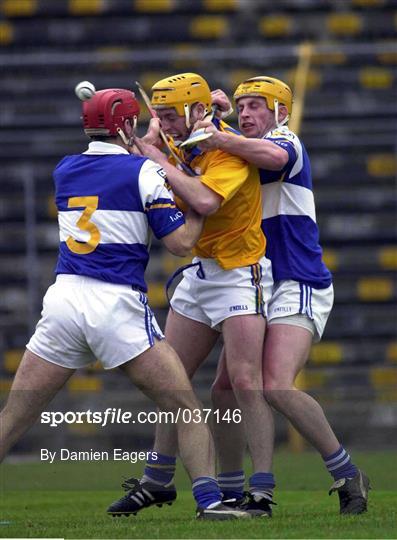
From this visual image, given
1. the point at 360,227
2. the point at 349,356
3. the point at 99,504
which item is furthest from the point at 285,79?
the point at 99,504

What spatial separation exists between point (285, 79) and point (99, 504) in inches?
211

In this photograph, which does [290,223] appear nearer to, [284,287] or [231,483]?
[284,287]

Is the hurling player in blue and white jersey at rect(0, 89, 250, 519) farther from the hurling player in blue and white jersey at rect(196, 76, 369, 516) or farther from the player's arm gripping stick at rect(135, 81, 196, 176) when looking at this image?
the hurling player in blue and white jersey at rect(196, 76, 369, 516)

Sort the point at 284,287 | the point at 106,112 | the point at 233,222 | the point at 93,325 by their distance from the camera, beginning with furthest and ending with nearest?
the point at 284,287
the point at 233,222
the point at 106,112
the point at 93,325

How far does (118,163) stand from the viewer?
5461 mm

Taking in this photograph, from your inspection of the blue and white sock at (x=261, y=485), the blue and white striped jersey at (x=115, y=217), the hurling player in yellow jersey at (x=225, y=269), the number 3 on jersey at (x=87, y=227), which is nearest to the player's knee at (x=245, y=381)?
the hurling player in yellow jersey at (x=225, y=269)

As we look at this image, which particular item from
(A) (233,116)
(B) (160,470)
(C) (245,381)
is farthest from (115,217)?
(A) (233,116)

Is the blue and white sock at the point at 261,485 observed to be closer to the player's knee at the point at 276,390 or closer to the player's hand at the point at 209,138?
the player's knee at the point at 276,390

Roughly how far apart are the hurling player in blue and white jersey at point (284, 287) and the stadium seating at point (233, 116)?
4.12 meters

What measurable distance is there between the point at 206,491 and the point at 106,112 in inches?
57.5

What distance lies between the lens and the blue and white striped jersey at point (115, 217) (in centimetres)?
542

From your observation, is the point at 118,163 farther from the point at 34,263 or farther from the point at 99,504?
the point at 34,263

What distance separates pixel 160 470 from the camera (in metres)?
6.06

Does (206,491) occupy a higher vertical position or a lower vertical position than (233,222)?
lower
